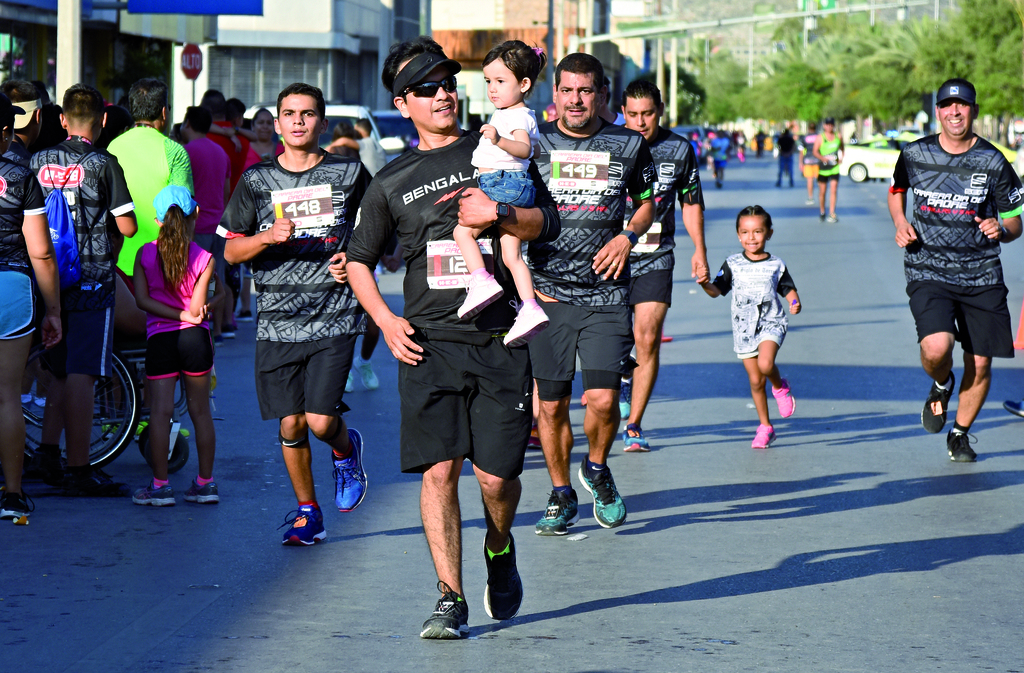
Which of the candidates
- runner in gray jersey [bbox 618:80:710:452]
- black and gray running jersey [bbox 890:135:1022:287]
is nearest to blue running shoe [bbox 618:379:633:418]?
runner in gray jersey [bbox 618:80:710:452]

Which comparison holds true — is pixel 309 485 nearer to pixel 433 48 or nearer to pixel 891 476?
pixel 433 48

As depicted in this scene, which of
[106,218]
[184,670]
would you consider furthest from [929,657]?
[106,218]

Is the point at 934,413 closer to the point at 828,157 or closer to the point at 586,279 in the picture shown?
the point at 586,279

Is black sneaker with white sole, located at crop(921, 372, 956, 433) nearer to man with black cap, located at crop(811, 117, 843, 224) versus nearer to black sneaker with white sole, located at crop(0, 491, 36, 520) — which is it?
black sneaker with white sole, located at crop(0, 491, 36, 520)

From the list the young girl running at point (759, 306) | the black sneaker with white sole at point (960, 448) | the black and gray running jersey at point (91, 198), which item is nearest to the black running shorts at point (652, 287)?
the young girl running at point (759, 306)

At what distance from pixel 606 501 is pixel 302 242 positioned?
72.7 inches

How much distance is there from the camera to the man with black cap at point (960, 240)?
328 inches

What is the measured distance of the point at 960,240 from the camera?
27.5 feet

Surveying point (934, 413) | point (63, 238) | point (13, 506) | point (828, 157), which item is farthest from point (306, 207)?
point (828, 157)

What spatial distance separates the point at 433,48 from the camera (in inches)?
216

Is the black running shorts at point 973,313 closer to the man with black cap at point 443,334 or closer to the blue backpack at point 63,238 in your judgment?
the man with black cap at point 443,334

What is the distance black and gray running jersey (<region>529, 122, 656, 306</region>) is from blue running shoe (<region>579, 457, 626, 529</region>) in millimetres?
811

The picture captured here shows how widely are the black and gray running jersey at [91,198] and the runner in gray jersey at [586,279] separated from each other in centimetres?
219

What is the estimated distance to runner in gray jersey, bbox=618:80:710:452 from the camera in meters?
8.74
